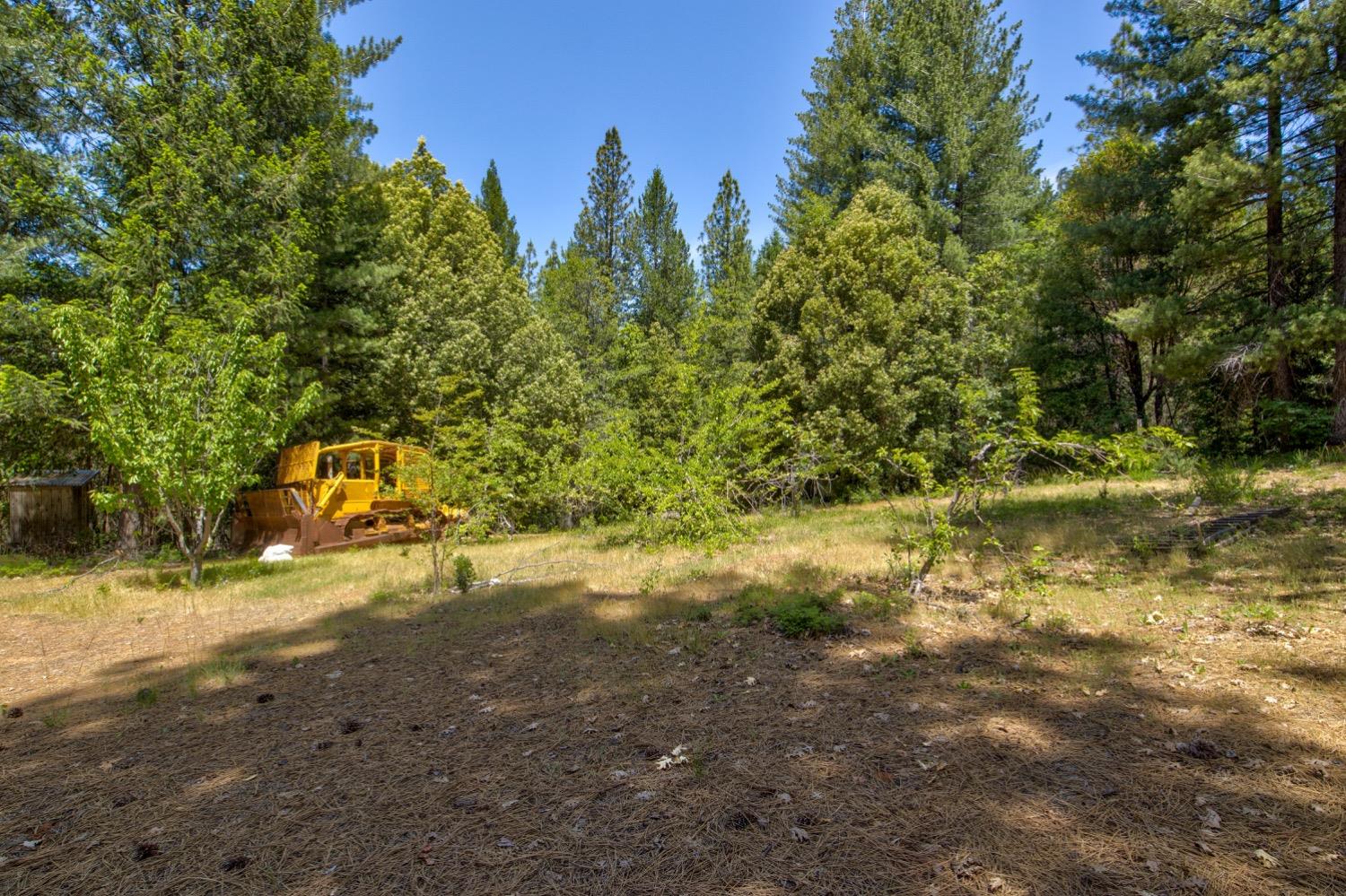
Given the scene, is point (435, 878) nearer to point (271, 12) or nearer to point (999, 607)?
point (999, 607)

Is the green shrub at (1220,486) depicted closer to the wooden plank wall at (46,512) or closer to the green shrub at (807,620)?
the green shrub at (807,620)

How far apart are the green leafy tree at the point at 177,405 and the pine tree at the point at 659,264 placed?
19.8m

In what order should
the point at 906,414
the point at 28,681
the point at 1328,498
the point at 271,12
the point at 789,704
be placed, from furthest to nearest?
the point at 906,414, the point at 271,12, the point at 1328,498, the point at 28,681, the point at 789,704

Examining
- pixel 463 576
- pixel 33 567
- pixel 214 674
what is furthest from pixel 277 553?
pixel 214 674

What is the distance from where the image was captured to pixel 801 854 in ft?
8.30

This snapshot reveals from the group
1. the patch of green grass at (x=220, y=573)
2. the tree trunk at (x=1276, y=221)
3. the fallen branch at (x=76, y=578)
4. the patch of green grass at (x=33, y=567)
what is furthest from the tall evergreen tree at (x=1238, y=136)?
the patch of green grass at (x=33, y=567)

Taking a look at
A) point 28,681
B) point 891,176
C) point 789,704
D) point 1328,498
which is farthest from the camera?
point 891,176

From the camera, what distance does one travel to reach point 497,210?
121ft

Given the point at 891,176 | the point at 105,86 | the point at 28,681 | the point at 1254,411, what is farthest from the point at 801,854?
the point at 891,176

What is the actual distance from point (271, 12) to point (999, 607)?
66.2 feet

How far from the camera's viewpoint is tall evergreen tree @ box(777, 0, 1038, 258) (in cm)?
2114

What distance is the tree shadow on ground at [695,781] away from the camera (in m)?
2.45

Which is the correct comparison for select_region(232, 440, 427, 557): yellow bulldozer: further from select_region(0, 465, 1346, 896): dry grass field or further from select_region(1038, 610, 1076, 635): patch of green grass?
select_region(1038, 610, 1076, 635): patch of green grass

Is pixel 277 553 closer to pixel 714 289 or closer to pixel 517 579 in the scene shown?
pixel 517 579
